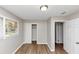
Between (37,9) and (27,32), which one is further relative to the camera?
(27,32)

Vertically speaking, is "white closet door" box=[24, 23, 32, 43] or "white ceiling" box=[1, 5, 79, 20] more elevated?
"white ceiling" box=[1, 5, 79, 20]

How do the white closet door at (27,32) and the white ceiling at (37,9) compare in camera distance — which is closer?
the white ceiling at (37,9)

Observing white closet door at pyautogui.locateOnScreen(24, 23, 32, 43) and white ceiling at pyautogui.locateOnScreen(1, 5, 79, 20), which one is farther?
white closet door at pyautogui.locateOnScreen(24, 23, 32, 43)

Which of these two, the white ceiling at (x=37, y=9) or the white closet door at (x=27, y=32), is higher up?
the white ceiling at (x=37, y=9)

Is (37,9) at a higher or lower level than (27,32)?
higher

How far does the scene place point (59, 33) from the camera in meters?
8.97
